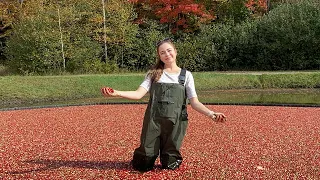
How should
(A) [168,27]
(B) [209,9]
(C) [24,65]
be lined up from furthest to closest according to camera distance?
(B) [209,9] → (A) [168,27] → (C) [24,65]

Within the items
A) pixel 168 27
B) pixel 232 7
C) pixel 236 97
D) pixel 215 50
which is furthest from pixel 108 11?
pixel 236 97

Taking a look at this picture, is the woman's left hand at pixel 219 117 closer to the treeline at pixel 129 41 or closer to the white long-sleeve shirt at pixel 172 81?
the white long-sleeve shirt at pixel 172 81

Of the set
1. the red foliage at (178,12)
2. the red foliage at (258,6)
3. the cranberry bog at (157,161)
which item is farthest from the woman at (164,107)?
the red foliage at (258,6)

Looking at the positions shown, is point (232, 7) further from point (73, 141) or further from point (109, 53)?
point (73, 141)

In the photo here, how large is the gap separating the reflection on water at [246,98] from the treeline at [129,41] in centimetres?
741

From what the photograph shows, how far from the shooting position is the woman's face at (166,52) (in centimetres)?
401

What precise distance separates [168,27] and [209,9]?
3.79 meters

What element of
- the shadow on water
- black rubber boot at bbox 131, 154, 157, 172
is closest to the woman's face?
black rubber boot at bbox 131, 154, 157, 172

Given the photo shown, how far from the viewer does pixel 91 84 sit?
50.4ft

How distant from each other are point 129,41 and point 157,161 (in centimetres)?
1878

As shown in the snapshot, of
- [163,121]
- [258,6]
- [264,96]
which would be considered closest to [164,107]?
[163,121]

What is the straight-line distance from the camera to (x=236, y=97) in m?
14.0

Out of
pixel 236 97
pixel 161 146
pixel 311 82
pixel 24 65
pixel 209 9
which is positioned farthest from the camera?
pixel 209 9

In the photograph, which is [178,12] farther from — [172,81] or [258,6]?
[172,81]
